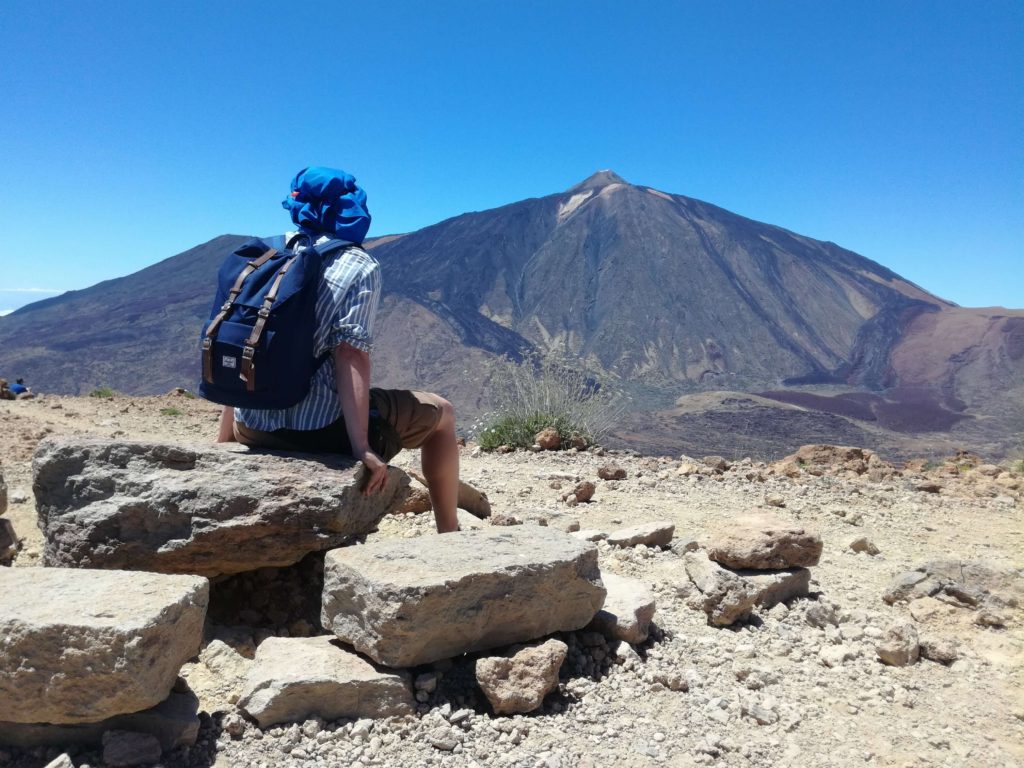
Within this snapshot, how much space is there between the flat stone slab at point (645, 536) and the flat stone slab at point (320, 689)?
67.9 inches

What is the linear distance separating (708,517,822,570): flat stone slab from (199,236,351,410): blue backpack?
1922 mm

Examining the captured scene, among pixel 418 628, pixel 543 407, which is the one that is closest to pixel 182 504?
pixel 418 628

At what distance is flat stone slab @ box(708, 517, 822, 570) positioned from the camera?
133 inches

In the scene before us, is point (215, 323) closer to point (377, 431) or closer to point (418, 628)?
point (377, 431)

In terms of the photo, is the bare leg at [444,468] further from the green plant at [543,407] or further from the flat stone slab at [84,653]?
the green plant at [543,407]

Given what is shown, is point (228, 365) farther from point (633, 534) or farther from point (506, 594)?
point (633, 534)

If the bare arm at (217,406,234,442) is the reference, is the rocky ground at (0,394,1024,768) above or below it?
below

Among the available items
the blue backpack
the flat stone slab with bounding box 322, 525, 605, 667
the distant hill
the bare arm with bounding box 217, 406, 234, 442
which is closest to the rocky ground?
the flat stone slab with bounding box 322, 525, 605, 667

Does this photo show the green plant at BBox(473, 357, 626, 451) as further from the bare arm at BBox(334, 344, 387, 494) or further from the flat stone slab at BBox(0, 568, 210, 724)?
the flat stone slab at BBox(0, 568, 210, 724)

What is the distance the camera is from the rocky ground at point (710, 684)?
221cm

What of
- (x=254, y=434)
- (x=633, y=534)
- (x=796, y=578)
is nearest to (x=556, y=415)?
(x=633, y=534)

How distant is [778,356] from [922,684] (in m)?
59.6

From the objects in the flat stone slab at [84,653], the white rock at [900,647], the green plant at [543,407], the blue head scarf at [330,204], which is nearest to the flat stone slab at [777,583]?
the white rock at [900,647]

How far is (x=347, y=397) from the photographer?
270 centimetres
